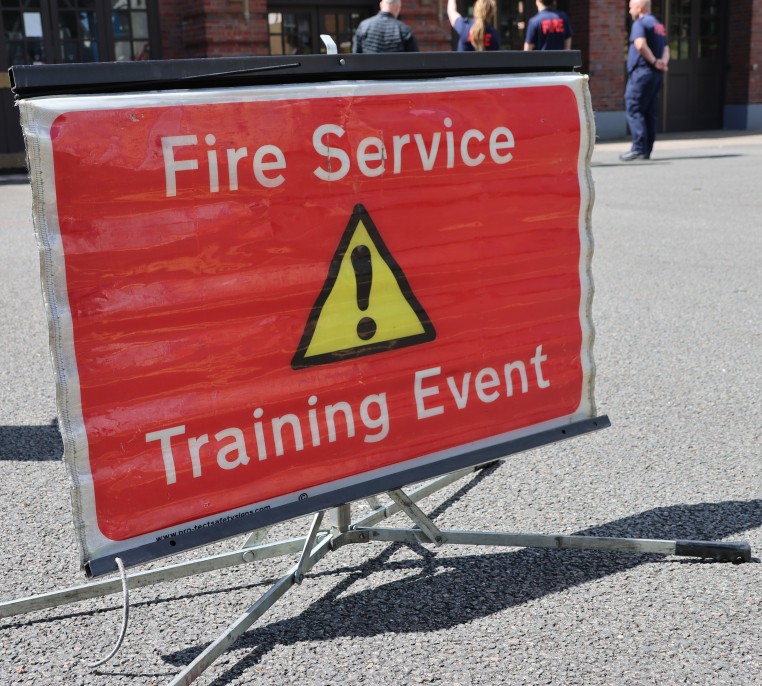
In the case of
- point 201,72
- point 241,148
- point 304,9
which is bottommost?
point 241,148

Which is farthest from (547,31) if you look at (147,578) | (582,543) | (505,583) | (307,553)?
(147,578)

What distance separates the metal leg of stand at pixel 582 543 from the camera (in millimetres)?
2883

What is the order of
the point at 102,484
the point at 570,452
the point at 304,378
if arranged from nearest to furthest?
the point at 102,484
the point at 304,378
the point at 570,452

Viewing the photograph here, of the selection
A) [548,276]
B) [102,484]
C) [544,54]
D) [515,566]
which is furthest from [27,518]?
[544,54]

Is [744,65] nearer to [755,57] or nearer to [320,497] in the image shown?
[755,57]

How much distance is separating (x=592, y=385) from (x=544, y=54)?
1.02 m

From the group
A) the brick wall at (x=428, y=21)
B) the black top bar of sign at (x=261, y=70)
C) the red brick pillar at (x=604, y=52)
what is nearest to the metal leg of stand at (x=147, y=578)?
the black top bar of sign at (x=261, y=70)

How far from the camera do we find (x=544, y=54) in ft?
9.58

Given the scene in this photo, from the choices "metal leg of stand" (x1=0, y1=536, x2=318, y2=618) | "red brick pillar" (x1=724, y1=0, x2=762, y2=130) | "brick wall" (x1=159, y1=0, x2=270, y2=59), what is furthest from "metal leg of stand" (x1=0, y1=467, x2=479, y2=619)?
"red brick pillar" (x1=724, y1=0, x2=762, y2=130)

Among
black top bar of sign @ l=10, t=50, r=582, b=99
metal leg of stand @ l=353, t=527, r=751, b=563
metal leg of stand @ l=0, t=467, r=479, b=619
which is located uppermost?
black top bar of sign @ l=10, t=50, r=582, b=99

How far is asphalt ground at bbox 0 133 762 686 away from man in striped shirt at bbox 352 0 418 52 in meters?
6.73

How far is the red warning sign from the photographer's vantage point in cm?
227

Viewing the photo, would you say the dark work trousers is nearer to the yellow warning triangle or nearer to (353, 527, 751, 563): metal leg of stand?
(353, 527, 751, 563): metal leg of stand

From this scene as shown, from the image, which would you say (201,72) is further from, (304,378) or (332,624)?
(332,624)
